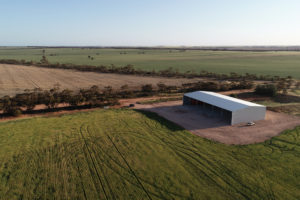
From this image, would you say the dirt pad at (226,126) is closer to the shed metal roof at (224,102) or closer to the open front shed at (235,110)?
the open front shed at (235,110)

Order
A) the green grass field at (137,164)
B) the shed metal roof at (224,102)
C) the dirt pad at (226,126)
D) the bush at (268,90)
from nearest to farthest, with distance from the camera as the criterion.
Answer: the green grass field at (137,164) → the dirt pad at (226,126) → the shed metal roof at (224,102) → the bush at (268,90)

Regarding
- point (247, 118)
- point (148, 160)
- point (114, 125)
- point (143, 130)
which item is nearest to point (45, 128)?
point (114, 125)

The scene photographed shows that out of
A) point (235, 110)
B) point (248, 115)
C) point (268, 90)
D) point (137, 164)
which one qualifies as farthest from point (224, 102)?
point (268, 90)

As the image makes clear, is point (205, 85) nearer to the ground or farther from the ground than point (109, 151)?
farther from the ground

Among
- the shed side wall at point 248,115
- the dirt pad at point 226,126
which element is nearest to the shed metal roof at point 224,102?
the shed side wall at point 248,115

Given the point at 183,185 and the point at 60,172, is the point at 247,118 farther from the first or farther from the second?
the point at 60,172

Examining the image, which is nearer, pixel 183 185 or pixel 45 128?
pixel 183 185
